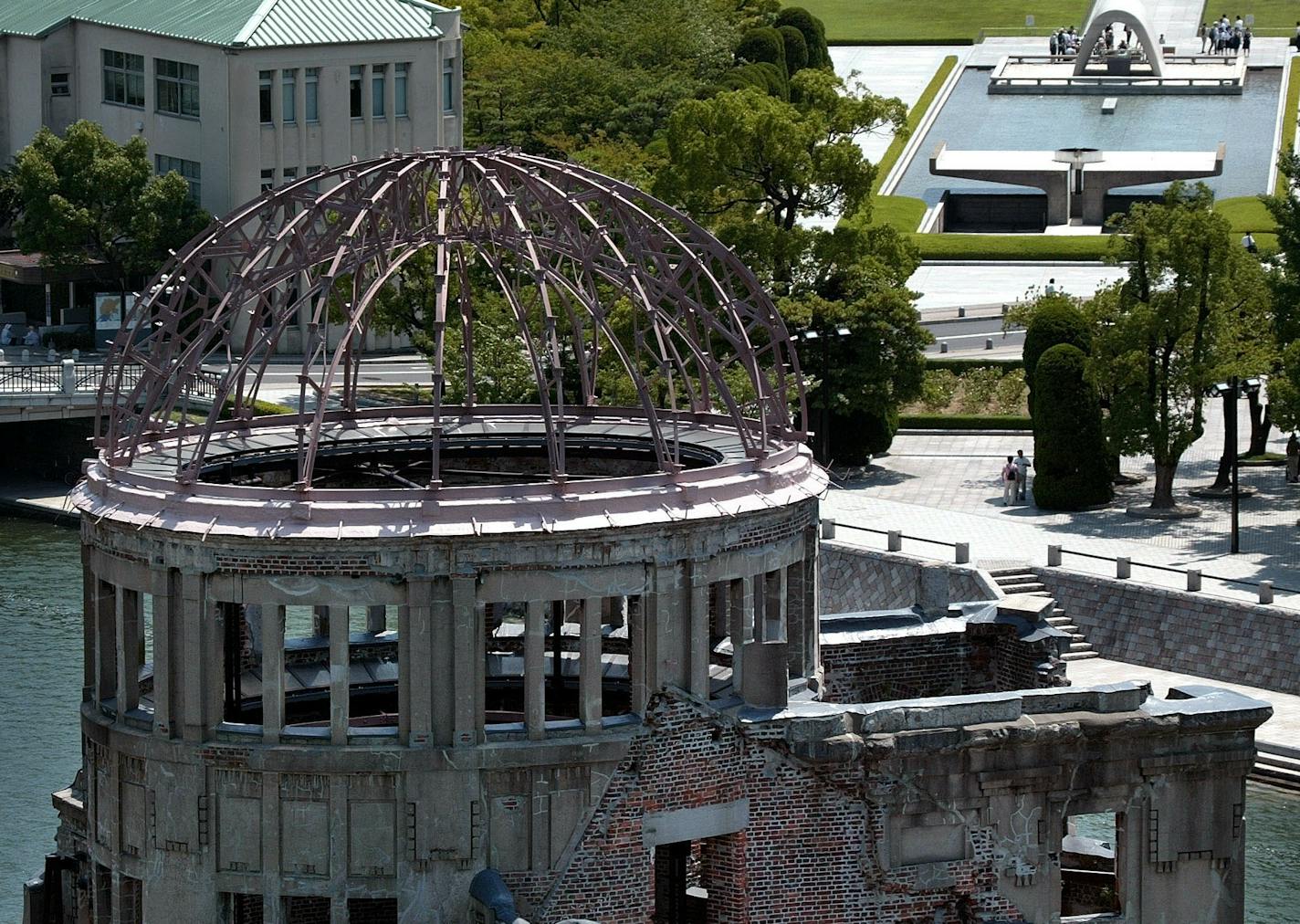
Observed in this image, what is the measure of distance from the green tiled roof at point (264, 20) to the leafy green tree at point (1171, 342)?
4138 centimetres

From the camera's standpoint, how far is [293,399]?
356 feet

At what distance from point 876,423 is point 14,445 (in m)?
32.0

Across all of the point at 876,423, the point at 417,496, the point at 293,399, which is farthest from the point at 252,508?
the point at 293,399

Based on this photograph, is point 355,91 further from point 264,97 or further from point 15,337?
point 15,337

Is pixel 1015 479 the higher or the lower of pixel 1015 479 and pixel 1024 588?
the higher

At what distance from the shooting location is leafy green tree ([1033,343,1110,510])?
89.2 metres

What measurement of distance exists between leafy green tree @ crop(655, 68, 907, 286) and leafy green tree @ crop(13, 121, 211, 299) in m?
26.1

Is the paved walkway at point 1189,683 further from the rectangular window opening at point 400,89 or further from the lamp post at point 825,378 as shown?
the rectangular window opening at point 400,89

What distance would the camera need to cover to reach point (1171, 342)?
88.8 m

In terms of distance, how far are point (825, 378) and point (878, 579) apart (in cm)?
1188

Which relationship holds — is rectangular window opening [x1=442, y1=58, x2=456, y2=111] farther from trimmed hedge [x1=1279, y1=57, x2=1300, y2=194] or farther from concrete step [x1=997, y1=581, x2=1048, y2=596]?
concrete step [x1=997, y1=581, x2=1048, y2=596]

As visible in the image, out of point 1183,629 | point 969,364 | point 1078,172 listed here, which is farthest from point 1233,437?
point 1078,172

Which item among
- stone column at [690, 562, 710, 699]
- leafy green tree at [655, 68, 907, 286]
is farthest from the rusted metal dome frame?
leafy green tree at [655, 68, 907, 286]

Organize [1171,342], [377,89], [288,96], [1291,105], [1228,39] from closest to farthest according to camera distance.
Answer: [1171,342] < [288,96] < [377,89] < [1291,105] < [1228,39]
